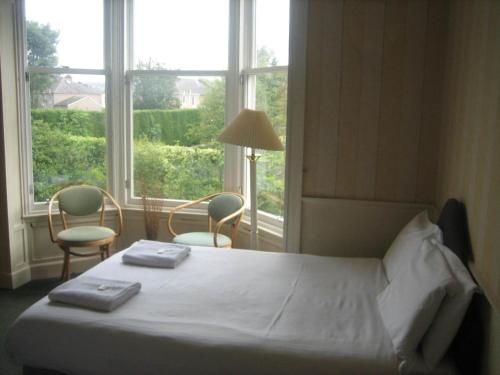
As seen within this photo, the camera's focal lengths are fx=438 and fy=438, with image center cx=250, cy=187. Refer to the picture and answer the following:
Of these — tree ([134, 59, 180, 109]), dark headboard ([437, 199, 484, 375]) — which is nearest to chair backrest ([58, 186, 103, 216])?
tree ([134, 59, 180, 109])

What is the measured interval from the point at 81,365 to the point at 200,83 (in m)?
2.87

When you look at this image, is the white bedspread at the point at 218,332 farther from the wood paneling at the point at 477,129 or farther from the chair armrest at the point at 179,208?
the chair armrest at the point at 179,208

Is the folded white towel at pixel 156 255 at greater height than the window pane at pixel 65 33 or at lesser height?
lesser

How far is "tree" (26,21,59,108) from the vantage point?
12.6 ft

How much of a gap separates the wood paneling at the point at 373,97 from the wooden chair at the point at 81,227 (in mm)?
1876

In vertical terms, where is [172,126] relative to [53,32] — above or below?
below

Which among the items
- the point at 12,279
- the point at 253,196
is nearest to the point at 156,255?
the point at 253,196

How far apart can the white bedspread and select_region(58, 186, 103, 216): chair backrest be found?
189cm

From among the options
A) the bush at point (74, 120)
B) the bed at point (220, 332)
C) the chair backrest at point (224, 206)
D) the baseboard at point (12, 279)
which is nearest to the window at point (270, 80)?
the chair backrest at point (224, 206)

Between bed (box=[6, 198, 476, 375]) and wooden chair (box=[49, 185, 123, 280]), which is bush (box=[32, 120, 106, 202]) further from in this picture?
bed (box=[6, 198, 476, 375])

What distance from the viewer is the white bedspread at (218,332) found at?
64.1 inches

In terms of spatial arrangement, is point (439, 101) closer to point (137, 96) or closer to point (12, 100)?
point (137, 96)

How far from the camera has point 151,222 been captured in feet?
13.3

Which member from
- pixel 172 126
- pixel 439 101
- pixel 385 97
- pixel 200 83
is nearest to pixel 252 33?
pixel 200 83
